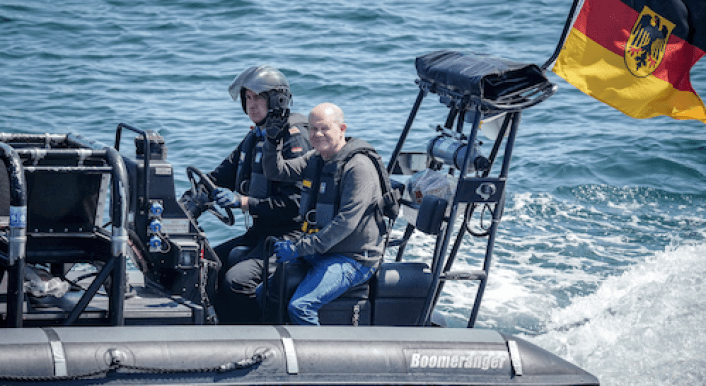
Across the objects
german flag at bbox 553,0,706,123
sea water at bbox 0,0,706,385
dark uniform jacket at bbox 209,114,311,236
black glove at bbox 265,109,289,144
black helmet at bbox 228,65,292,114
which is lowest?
sea water at bbox 0,0,706,385

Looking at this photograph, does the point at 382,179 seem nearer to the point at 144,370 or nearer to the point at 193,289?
the point at 193,289

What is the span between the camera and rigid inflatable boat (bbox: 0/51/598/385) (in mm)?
3510

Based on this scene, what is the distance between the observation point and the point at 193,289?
4488 millimetres

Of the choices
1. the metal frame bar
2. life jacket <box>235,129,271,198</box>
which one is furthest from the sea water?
the metal frame bar

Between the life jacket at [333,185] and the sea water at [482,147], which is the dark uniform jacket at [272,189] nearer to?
the life jacket at [333,185]

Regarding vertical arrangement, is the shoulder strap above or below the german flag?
below

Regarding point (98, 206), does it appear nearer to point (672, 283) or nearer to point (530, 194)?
point (672, 283)

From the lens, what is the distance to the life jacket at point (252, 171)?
196 inches

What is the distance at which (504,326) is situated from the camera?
6.40m

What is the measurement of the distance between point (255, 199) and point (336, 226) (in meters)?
0.82

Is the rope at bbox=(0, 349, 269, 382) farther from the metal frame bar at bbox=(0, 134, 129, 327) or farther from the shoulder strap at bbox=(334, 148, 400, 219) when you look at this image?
the shoulder strap at bbox=(334, 148, 400, 219)

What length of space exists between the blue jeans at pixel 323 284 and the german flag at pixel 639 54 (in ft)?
6.09

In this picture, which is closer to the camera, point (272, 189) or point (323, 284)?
point (323, 284)

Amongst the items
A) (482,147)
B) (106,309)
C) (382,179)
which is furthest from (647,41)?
(482,147)
